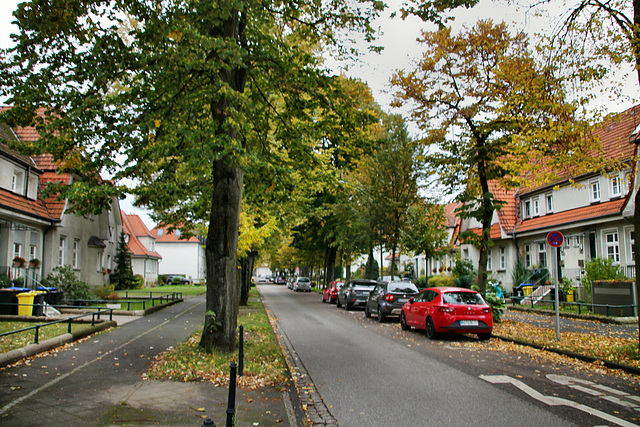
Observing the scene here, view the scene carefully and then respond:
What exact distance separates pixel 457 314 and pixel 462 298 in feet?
2.00

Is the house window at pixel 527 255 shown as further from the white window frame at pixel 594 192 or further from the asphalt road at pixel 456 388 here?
the asphalt road at pixel 456 388

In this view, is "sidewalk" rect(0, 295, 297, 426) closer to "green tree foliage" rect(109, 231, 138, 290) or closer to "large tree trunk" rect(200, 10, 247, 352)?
"large tree trunk" rect(200, 10, 247, 352)

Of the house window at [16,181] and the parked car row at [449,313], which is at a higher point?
the house window at [16,181]

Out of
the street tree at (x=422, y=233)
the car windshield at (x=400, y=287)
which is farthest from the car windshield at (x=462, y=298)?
the street tree at (x=422, y=233)

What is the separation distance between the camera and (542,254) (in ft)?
96.8

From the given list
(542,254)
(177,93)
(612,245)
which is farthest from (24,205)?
(542,254)

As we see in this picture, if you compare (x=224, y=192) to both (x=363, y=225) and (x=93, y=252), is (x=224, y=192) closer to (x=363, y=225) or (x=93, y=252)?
(x=363, y=225)

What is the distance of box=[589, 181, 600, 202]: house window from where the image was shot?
982 inches

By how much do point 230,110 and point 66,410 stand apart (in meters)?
4.81

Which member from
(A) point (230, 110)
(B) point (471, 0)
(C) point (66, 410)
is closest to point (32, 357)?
(C) point (66, 410)

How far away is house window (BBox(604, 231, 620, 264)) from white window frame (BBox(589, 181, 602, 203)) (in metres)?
1.93

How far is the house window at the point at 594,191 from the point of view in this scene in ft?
81.9

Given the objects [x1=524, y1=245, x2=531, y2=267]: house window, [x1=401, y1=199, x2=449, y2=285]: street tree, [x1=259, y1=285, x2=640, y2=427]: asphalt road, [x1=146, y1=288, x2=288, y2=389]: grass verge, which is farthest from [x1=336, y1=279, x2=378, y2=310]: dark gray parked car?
[x1=146, y1=288, x2=288, y2=389]: grass verge

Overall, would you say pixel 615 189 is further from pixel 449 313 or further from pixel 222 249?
pixel 222 249
